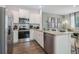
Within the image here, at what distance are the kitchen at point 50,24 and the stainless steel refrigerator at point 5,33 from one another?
6cm

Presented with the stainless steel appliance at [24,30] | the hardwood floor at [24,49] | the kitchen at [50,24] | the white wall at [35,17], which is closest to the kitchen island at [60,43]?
the kitchen at [50,24]

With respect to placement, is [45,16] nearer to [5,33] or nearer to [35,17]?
[35,17]

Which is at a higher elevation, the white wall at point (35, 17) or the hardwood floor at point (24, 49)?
the white wall at point (35, 17)

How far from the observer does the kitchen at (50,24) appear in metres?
1.55

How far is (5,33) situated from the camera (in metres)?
1.65

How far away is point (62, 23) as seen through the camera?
1.61 meters

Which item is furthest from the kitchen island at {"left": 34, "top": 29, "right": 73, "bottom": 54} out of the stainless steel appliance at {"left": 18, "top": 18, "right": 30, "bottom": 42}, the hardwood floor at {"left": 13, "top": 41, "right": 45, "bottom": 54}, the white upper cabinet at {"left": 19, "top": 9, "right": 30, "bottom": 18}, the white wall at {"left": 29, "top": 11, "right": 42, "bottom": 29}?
the white upper cabinet at {"left": 19, "top": 9, "right": 30, "bottom": 18}

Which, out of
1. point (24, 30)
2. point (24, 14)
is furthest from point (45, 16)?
point (24, 30)

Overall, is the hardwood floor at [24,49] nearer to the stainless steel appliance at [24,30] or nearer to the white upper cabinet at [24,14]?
the stainless steel appliance at [24,30]
